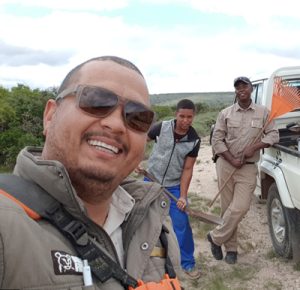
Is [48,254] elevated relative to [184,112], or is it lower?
lower

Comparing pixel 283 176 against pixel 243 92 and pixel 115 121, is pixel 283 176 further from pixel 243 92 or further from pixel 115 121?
pixel 115 121

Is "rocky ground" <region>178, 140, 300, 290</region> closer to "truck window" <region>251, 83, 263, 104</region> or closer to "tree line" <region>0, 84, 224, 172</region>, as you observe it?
"truck window" <region>251, 83, 263, 104</region>

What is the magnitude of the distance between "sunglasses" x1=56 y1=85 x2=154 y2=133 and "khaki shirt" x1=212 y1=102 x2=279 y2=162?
333 cm

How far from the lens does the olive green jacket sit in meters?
0.94

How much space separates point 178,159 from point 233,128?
2.76 feet

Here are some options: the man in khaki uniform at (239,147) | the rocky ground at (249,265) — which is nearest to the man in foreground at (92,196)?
the rocky ground at (249,265)

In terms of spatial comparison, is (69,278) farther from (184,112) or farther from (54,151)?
(184,112)

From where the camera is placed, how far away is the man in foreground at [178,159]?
14.0 ft

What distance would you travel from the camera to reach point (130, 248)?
144cm

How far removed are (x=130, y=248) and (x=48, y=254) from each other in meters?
0.46

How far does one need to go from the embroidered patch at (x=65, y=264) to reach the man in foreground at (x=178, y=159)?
3.22 m

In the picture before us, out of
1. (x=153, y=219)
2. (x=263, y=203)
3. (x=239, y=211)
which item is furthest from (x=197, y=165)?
(x=153, y=219)

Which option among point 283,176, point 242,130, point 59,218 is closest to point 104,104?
point 59,218

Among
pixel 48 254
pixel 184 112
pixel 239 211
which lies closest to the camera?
pixel 48 254
